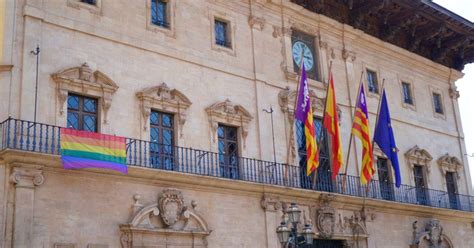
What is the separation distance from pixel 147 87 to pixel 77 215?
13.2ft

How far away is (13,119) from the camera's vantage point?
13.9m

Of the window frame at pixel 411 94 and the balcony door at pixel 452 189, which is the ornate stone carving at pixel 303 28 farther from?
the balcony door at pixel 452 189

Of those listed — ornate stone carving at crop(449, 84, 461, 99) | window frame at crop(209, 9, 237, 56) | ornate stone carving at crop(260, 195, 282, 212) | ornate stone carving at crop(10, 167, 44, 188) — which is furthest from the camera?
ornate stone carving at crop(449, 84, 461, 99)

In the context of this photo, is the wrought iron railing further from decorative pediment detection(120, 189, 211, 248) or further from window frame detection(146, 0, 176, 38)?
window frame detection(146, 0, 176, 38)

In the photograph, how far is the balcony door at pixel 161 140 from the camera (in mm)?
16500

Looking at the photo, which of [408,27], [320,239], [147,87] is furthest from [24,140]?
[408,27]

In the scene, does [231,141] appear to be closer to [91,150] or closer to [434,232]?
[91,150]

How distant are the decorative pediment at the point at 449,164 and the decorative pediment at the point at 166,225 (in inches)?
486

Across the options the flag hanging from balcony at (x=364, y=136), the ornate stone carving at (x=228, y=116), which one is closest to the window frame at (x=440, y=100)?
the flag hanging from balcony at (x=364, y=136)

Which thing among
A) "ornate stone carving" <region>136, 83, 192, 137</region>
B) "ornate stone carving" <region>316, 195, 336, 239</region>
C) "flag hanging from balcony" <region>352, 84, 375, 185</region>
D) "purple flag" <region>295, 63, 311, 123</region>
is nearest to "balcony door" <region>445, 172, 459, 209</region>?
"flag hanging from balcony" <region>352, 84, 375, 185</region>

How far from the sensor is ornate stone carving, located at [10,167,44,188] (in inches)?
534

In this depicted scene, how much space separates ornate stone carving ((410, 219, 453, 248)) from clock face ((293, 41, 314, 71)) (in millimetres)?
6630

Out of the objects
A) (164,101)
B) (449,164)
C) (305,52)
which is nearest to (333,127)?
(305,52)

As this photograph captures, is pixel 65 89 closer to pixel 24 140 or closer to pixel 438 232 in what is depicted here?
pixel 24 140
